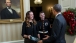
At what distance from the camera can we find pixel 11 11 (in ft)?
14.4

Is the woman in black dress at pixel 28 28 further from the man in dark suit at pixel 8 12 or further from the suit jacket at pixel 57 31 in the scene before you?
the suit jacket at pixel 57 31

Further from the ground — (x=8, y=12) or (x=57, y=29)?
(x=8, y=12)

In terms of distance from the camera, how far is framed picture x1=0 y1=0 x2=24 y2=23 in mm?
4336

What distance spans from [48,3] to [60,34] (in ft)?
27.2

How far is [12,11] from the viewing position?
4.40 metres

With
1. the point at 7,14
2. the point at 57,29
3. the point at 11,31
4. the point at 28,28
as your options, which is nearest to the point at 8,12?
the point at 7,14

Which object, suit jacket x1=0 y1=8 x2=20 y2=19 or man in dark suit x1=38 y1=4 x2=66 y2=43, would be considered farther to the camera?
suit jacket x1=0 y1=8 x2=20 y2=19

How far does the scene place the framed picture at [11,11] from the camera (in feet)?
14.2

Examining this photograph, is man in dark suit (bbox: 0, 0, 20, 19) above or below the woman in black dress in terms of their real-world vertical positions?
above

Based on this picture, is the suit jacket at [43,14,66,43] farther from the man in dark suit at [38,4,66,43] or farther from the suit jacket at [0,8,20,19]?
the suit jacket at [0,8,20,19]

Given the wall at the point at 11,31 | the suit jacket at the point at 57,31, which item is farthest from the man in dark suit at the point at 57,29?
the wall at the point at 11,31

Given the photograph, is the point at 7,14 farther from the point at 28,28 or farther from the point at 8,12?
the point at 28,28

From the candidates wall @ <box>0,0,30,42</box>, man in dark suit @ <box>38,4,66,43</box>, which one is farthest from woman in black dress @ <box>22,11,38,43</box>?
man in dark suit @ <box>38,4,66,43</box>

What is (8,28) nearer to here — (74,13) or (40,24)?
(40,24)
